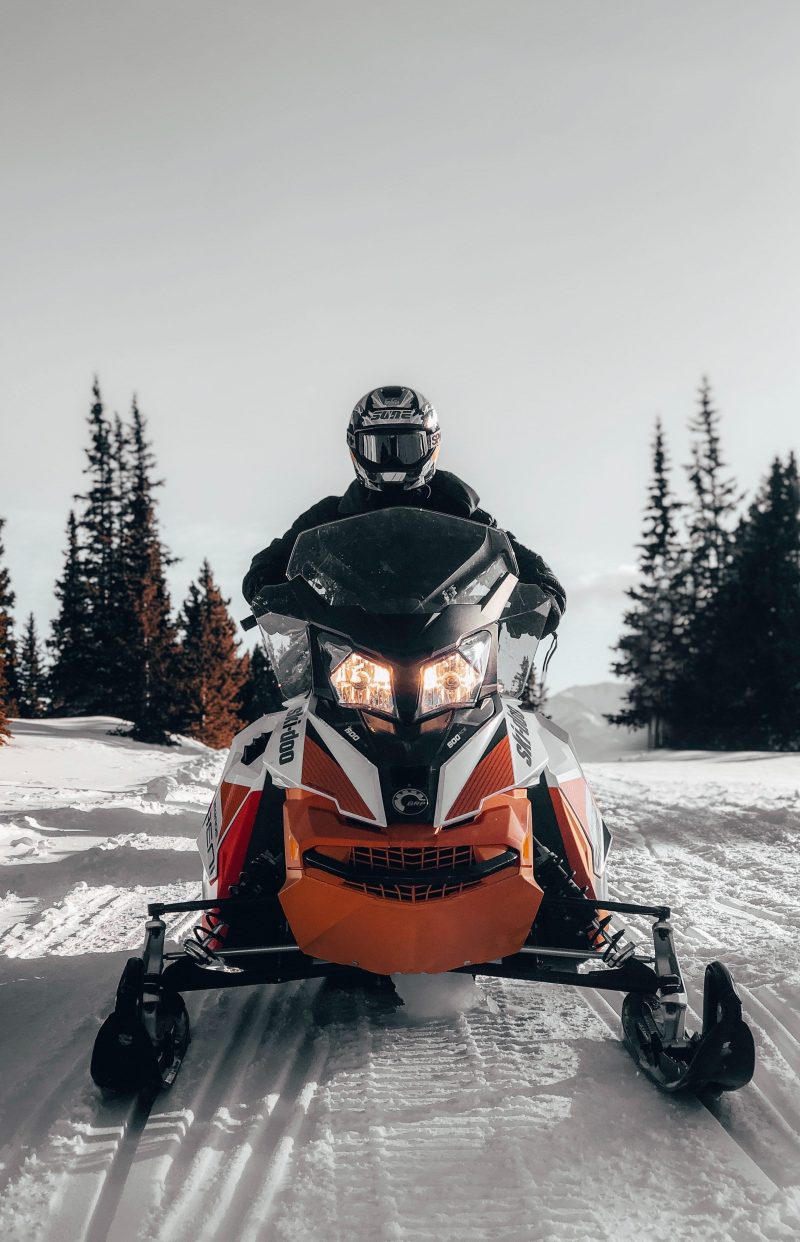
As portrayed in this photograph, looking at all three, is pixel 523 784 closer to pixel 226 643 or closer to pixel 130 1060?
pixel 130 1060

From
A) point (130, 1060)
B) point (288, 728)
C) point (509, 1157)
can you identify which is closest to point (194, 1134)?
point (130, 1060)

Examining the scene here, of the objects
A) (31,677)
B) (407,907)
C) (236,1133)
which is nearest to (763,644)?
(407,907)

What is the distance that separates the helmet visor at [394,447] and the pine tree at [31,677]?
4838 cm

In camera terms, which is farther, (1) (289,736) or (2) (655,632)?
(2) (655,632)

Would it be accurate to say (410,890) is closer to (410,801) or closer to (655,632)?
(410,801)

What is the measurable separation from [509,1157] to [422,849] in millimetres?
792

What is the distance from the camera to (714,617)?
120ft

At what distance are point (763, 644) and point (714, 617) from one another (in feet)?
11.1

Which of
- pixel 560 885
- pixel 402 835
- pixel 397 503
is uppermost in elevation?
pixel 397 503

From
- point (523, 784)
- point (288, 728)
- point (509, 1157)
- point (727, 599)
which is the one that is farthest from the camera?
point (727, 599)

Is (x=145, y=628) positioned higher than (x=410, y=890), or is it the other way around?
(x=145, y=628)

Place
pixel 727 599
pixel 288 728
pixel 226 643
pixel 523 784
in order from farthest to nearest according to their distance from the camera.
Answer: pixel 226 643 < pixel 727 599 < pixel 288 728 < pixel 523 784

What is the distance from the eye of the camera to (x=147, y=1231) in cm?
199

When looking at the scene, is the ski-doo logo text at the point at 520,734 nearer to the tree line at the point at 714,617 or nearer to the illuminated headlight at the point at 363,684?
the illuminated headlight at the point at 363,684
